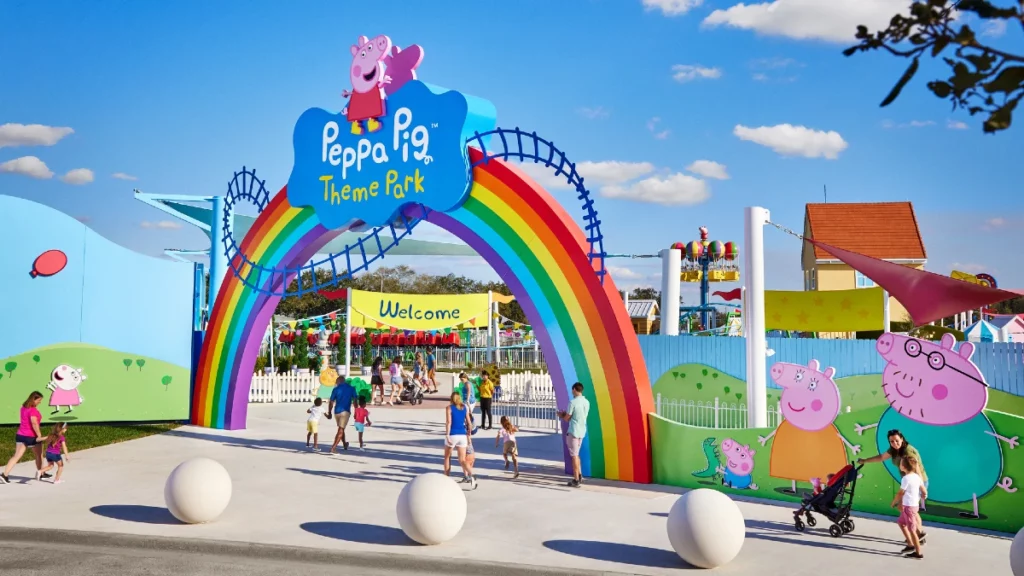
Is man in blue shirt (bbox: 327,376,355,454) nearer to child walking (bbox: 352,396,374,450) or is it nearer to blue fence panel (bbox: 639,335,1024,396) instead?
child walking (bbox: 352,396,374,450)

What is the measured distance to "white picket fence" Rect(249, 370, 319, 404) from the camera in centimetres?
2600

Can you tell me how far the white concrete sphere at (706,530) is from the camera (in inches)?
312

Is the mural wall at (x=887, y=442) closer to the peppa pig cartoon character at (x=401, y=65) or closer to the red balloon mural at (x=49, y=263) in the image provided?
the peppa pig cartoon character at (x=401, y=65)

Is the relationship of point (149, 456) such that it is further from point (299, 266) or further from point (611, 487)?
point (611, 487)

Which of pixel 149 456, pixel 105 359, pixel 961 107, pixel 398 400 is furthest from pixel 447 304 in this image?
pixel 961 107

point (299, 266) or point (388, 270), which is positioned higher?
point (388, 270)

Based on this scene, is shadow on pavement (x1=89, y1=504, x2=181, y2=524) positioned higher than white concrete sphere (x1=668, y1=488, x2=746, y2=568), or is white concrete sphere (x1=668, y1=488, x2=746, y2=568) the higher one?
white concrete sphere (x1=668, y1=488, x2=746, y2=568)

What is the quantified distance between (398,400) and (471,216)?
13925mm

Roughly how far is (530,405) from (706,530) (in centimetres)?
1339

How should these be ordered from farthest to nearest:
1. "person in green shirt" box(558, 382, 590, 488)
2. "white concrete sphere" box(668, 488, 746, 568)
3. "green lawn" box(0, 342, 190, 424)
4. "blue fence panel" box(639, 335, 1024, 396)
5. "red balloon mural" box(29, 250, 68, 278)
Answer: "red balloon mural" box(29, 250, 68, 278)
"green lawn" box(0, 342, 190, 424)
"blue fence panel" box(639, 335, 1024, 396)
"person in green shirt" box(558, 382, 590, 488)
"white concrete sphere" box(668, 488, 746, 568)

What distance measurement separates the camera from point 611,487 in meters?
12.4

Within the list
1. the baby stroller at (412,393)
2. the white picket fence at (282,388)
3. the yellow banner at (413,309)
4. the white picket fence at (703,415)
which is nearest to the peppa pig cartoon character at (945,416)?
the white picket fence at (703,415)

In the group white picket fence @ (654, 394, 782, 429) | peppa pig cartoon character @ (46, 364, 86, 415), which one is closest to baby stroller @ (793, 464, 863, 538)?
white picket fence @ (654, 394, 782, 429)

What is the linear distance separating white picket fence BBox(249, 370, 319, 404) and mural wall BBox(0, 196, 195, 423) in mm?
6015
